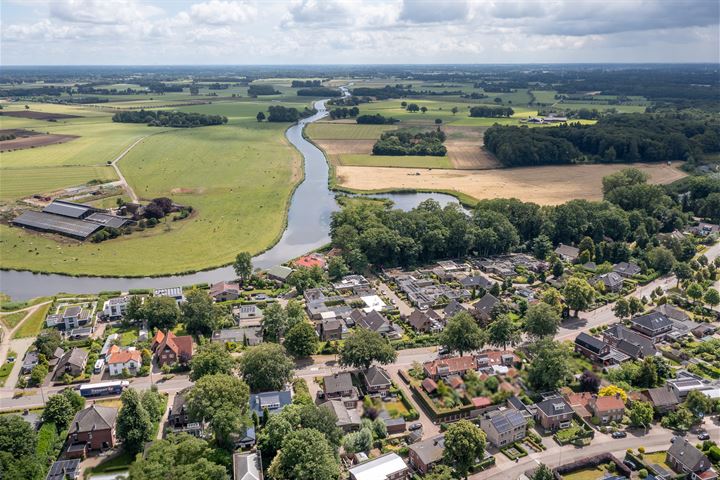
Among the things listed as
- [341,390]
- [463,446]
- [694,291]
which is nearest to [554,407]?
[463,446]

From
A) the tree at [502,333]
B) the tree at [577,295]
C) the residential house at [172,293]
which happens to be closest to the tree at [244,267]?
the residential house at [172,293]

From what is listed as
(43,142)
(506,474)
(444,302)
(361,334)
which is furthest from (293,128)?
(506,474)

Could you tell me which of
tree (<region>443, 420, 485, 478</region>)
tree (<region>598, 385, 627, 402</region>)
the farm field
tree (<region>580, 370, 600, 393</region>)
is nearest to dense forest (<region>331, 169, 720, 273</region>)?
the farm field

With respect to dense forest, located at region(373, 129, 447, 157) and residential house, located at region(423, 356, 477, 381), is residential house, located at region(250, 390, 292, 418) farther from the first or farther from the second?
dense forest, located at region(373, 129, 447, 157)

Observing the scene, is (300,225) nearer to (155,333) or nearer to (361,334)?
(155,333)

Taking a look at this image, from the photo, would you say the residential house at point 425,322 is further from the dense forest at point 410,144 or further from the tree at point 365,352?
the dense forest at point 410,144

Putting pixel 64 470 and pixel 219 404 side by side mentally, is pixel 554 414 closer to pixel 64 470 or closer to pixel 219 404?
pixel 219 404
